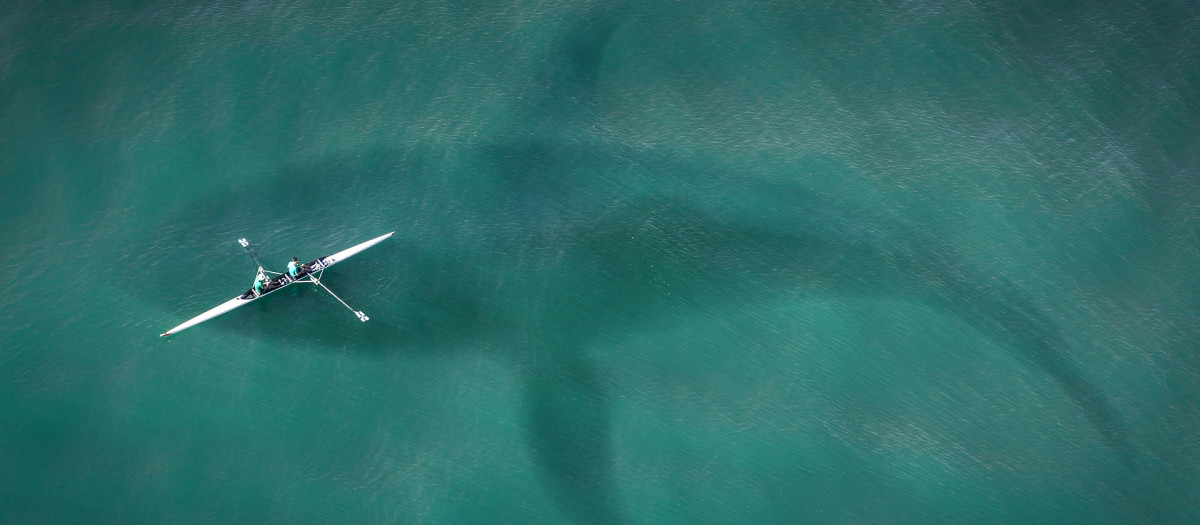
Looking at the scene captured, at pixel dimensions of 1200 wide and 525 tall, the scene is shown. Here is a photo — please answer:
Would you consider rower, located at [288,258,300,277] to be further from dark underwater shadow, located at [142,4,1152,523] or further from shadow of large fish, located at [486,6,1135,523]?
shadow of large fish, located at [486,6,1135,523]

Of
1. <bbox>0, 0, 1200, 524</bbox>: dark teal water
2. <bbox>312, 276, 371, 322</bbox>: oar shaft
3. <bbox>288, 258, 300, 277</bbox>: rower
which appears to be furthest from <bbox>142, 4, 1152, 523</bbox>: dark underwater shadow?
<bbox>288, 258, 300, 277</bbox>: rower

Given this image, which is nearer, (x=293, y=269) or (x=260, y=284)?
(x=260, y=284)

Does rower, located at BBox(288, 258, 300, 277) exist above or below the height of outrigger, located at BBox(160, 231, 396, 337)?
above

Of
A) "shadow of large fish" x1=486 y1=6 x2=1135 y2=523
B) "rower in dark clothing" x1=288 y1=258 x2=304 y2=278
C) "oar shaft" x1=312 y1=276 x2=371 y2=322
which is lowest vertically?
"oar shaft" x1=312 y1=276 x2=371 y2=322

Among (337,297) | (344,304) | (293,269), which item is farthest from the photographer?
(337,297)

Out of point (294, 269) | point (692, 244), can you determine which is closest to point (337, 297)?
point (294, 269)

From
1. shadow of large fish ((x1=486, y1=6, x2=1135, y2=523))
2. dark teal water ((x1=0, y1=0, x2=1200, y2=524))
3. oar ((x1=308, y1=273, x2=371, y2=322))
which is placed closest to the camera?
dark teal water ((x1=0, y1=0, x2=1200, y2=524))

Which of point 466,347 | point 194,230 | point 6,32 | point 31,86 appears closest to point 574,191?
point 466,347

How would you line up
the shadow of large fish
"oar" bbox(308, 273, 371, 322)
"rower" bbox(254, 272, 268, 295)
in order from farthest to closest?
"oar" bbox(308, 273, 371, 322) → the shadow of large fish → "rower" bbox(254, 272, 268, 295)

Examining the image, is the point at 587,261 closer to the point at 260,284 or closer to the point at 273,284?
the point at 273,284
